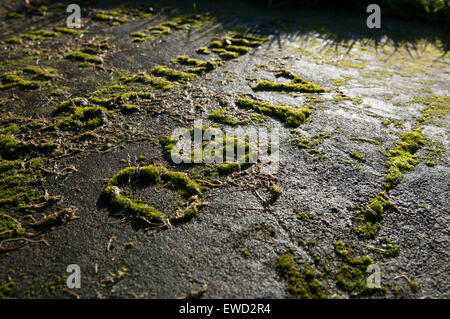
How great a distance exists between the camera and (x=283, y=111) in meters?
4.13

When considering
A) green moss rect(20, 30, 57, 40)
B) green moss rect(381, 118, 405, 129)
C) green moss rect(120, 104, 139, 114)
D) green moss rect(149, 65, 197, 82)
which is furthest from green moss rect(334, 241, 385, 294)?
green moss rect(20, 30, 57, 40)

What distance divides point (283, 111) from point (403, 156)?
1435 millimetres

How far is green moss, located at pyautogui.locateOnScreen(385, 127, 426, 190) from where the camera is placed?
10.6 ft

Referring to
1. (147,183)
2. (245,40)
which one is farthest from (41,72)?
(245,40)

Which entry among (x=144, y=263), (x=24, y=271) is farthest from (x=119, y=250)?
(x=24, y=271)

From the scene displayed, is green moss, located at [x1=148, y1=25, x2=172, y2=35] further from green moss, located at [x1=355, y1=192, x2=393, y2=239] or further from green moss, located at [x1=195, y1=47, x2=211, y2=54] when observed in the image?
green moss, located at [x1=355, y1=192, x2=393, y2=239]

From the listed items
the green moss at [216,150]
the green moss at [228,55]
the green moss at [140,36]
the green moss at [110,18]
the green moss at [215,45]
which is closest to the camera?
the green moss at [216,150]

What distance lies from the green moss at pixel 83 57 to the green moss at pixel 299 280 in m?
4.41

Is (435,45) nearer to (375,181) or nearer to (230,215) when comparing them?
(375,181)

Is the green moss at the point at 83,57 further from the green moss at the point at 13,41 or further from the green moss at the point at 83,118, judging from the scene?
the green moss at the point at 83,118

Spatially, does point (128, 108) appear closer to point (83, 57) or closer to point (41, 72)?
point (41, 72)

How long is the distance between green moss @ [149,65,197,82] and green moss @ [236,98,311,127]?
3.30ft

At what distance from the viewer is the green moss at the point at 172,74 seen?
16.0 ft

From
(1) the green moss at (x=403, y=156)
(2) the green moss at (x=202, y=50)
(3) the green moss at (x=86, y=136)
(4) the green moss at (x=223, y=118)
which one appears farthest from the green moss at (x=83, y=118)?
(1) the green moss at (x=403, y=156)
